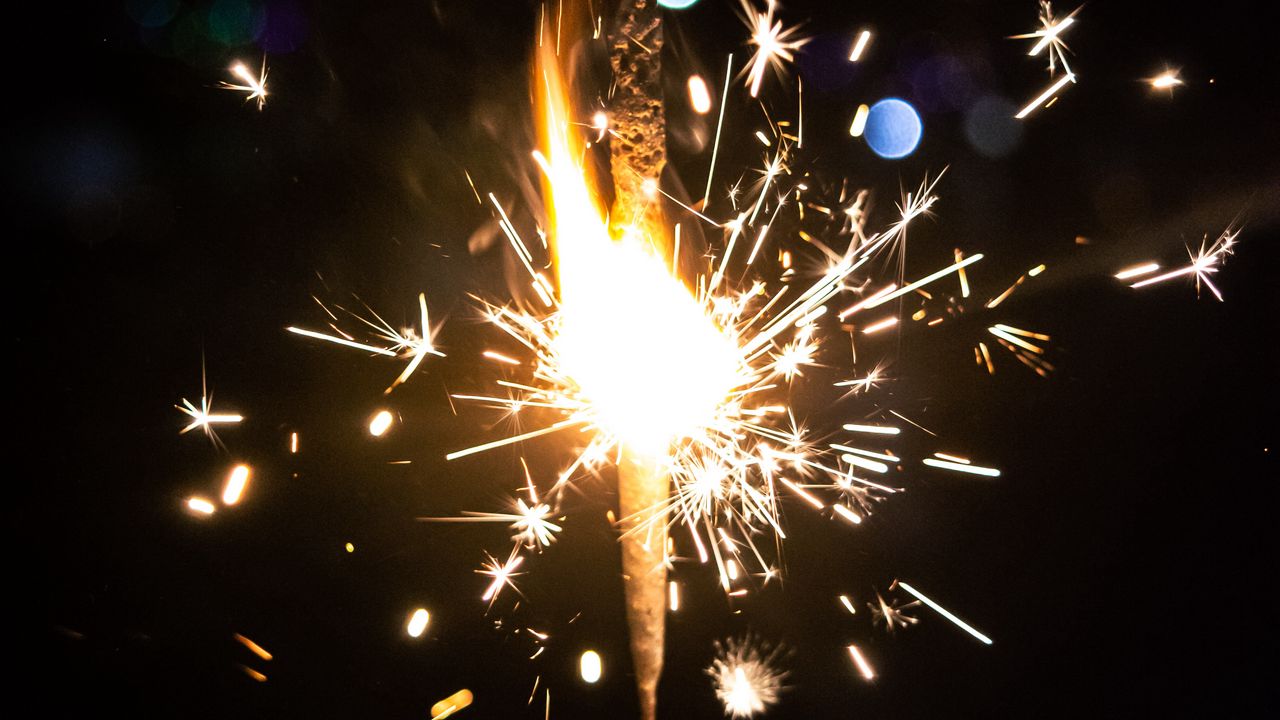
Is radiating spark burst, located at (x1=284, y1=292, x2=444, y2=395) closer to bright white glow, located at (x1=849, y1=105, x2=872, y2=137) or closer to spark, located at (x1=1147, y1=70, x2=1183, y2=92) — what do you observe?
bright white glow, located at (x1=849, y1=105, x2=872, y2=137)

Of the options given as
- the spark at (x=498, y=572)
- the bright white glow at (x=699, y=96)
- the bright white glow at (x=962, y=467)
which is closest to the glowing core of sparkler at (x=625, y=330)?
the bright white glow at (x=699, y=96)

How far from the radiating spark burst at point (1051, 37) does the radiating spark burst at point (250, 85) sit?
149 cm

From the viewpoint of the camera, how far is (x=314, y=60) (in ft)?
3.22

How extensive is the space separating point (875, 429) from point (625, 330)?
601mm

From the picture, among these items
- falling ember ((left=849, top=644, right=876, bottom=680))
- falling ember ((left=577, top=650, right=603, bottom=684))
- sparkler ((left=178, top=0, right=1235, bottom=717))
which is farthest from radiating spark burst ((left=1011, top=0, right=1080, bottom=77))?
falling ember ((left=577, top=650, right=603, bottom=684))

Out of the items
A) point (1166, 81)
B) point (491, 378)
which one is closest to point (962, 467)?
point (1166, 81)

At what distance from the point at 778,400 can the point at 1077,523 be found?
0.76 m

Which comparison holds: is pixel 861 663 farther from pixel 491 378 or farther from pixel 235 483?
pixel 235 483

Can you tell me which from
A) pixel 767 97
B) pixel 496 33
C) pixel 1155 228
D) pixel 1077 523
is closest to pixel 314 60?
pixel 496 33

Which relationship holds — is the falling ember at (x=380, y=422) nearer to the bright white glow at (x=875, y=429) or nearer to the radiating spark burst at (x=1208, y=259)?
the bright white glow at (x=875, y=429)

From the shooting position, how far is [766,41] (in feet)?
3.32

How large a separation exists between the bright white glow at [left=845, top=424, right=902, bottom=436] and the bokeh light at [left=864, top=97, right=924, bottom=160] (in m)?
0.57

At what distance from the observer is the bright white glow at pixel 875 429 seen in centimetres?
112

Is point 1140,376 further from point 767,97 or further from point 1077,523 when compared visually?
point 767,97
